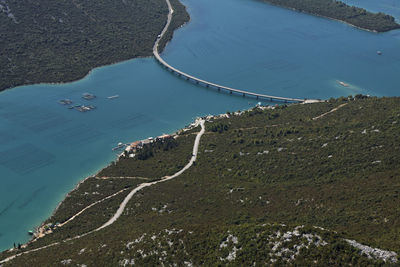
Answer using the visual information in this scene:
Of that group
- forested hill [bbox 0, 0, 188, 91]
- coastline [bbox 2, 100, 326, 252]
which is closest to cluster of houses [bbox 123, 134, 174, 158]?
coastline [bbox 2, 100, 326, 252]

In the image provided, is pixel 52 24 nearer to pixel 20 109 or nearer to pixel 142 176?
pixel 20 109

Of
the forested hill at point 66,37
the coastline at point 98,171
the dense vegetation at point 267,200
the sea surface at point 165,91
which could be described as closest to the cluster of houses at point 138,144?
the coastline at point 98,171

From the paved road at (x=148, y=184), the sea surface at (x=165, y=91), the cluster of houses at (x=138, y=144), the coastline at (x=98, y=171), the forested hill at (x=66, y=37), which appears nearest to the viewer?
the paved road at (x=148, y=184)

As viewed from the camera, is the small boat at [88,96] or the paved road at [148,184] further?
the small boat at [88,96]

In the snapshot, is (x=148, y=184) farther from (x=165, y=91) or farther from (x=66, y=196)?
(x=165, y=91)

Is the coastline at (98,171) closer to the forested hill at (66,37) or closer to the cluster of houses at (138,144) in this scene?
the cluster of houses at (138,144)

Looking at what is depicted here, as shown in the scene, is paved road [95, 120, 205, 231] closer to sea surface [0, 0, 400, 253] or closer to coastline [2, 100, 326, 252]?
coastline [2, 100, 326, 252]
